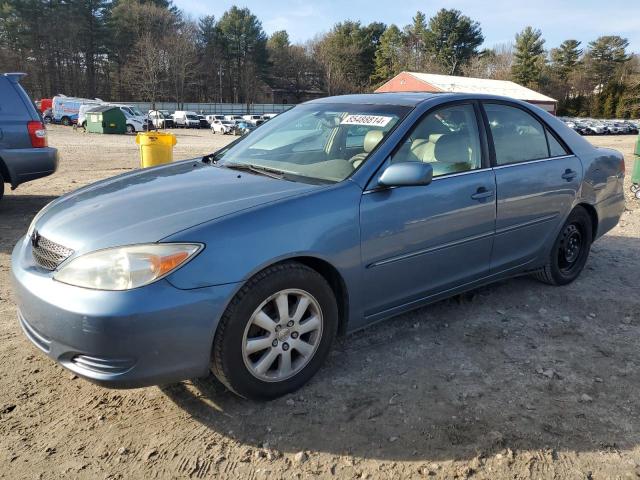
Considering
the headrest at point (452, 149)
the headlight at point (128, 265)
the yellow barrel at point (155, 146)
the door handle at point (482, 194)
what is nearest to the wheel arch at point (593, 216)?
the door handle at point (482, 194)

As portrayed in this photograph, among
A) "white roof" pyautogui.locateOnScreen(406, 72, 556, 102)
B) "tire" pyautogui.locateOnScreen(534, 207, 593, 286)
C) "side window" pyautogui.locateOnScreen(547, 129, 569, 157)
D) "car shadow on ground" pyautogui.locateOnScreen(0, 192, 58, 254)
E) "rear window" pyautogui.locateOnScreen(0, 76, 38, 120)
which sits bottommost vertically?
"car shadow on ground" pyautogui.locateOnScreen(0, 192, 58, 254)

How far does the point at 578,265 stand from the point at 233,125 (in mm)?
39037

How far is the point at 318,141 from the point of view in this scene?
3678 mm

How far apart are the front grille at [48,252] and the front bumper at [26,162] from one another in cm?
461

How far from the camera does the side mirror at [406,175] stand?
2961 mm

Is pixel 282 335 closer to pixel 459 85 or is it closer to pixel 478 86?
pixel 459 85

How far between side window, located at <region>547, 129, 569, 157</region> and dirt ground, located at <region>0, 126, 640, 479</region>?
141cm

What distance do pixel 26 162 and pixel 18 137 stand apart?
322mm

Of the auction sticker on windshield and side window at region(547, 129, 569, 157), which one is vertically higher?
the auction sticker on windshield

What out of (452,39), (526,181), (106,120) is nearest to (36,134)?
(526,181)

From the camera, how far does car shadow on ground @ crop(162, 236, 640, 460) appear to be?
2.53 m

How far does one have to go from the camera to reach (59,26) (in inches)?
2581

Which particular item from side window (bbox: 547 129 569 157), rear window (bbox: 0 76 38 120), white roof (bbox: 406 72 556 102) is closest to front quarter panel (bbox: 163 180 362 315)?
side window (bbox: 547 129 569 157)

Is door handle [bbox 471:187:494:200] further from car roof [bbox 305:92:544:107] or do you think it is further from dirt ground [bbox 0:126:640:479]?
dirt ground [bbox 0:126:640:479]
